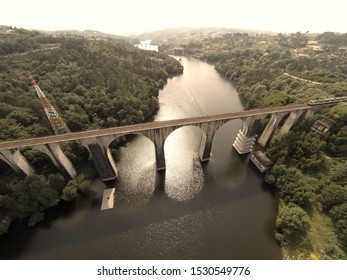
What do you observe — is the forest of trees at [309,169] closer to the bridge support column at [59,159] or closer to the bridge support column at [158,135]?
the bridge support column at [158,135]

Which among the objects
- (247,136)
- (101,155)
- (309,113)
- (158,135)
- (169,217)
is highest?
(309,113)

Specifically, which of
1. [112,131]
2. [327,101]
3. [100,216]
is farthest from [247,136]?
[100,216]

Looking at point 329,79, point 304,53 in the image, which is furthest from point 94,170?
point 304,53

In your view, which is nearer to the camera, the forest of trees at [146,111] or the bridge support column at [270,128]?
the forest of trees at [146,111]

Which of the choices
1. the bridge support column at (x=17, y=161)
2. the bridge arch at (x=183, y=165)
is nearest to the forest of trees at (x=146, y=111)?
the bridge support column at (x=17, y=161)

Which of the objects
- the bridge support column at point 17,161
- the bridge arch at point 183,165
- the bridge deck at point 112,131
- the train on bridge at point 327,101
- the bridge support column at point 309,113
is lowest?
the bridge arch at point 183,165

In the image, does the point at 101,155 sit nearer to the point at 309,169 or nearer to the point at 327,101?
the point at 309,169
